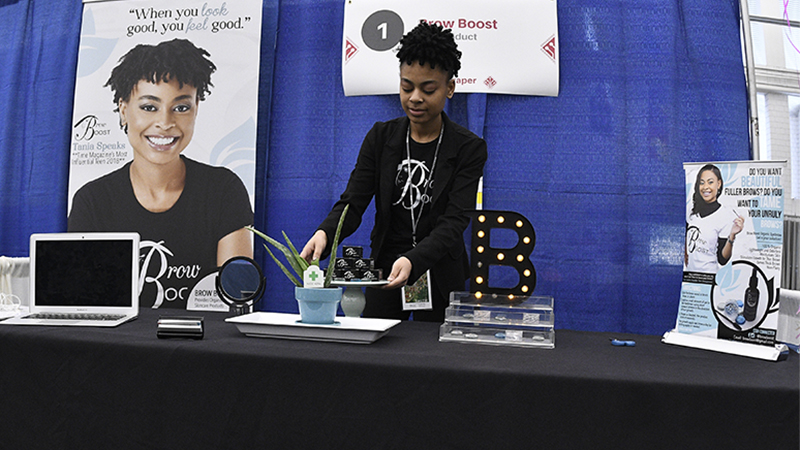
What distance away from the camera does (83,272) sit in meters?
1.33

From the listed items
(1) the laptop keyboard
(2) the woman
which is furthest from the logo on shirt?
(1) the laptop keyboard

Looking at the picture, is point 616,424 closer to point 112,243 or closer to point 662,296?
point 112,243

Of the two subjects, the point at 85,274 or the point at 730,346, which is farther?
the point at 85,274

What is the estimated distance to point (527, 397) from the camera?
2.62ft

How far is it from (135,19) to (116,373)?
2.71 m

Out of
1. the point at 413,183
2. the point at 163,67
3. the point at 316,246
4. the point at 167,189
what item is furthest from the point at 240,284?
the point at 163,67

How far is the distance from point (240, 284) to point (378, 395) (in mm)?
667

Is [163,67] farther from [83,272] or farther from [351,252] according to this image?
[351,252]

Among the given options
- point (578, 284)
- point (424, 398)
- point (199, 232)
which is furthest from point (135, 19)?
point (424, 398)

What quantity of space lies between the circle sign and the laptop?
70.0 inches

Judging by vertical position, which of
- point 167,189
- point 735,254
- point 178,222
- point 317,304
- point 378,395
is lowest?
point 378,395

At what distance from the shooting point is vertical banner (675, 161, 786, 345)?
103 centimetres

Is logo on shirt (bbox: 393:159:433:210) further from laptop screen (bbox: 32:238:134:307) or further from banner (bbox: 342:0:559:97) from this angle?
banner (bbox: 342:0:559:97)

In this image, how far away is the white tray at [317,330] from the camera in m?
1.03
